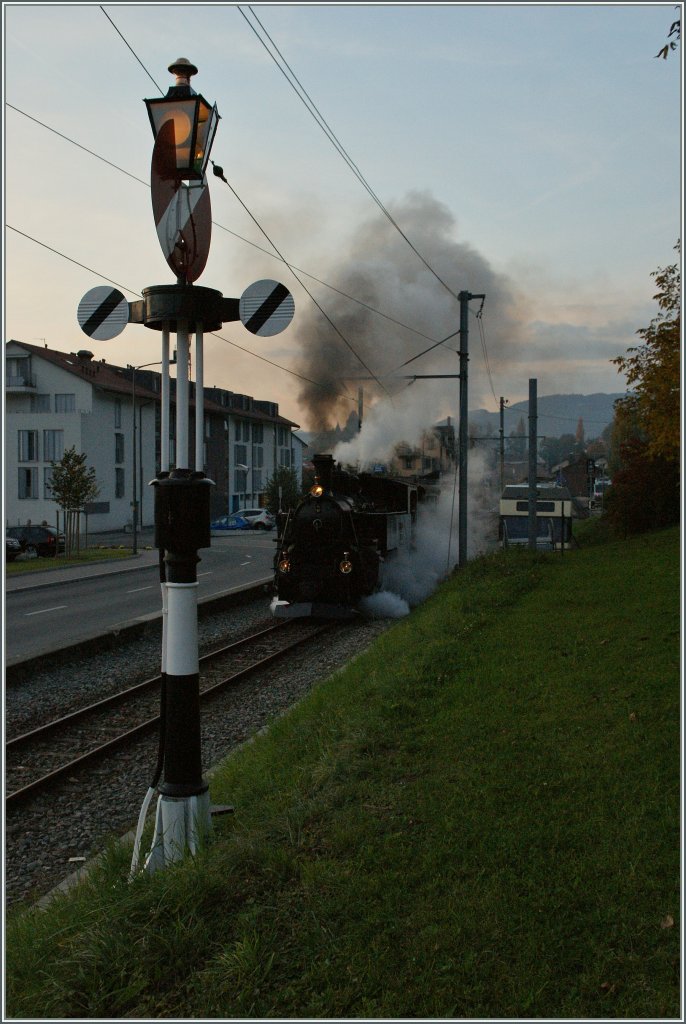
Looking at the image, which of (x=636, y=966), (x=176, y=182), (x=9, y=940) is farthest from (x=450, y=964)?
(x=176, y=182)

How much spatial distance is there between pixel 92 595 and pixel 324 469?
27.3ft

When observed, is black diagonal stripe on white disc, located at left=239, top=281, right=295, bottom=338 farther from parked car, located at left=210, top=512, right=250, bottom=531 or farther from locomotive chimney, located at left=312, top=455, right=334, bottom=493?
parked car, located at left=210, top=512, right=250, bottom=531

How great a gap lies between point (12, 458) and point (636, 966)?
5113 cm

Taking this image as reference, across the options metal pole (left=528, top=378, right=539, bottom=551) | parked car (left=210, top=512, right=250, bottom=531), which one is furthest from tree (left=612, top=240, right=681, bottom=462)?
parked car (left=210, top=512, right=250, bottom=531)

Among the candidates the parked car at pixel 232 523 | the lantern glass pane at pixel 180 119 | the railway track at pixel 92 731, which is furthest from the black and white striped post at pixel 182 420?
the parked car at pixel 232 523

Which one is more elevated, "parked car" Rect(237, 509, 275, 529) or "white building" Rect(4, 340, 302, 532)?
"white building" Rect(4, 340, 302, 532)

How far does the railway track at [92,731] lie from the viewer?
7.65 m

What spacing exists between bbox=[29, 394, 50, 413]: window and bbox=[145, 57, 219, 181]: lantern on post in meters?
50.4

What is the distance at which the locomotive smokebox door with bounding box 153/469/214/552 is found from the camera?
4.38m

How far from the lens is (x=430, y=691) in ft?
24.2

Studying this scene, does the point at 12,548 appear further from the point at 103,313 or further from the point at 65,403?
the point at 103,313

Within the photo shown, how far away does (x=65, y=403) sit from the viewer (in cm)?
5194

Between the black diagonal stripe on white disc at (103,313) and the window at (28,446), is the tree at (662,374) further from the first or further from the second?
the window at (28,446)

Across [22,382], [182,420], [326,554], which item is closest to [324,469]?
[326,554]
